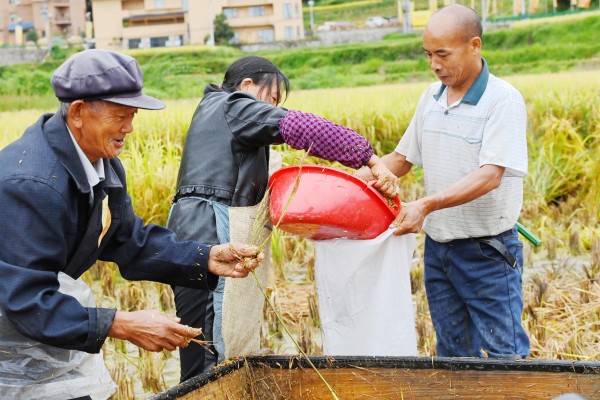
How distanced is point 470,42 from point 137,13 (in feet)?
131

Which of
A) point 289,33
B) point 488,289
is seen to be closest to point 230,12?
point 289,33

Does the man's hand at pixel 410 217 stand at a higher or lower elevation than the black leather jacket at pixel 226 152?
lower

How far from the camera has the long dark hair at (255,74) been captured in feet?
10.7

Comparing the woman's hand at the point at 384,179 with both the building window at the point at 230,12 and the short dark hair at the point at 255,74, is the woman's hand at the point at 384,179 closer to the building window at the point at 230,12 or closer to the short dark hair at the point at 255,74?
the short dark hair at the point at 255,74

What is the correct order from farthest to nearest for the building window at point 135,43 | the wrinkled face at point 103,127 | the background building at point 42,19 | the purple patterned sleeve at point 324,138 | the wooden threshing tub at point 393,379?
the background building at point 42,19 → the building window at point 135,43 → the purple patterned sleeve at point 324,138 → the wooden threshing tub at point 393,379 → the wrinkled face at point 103,127

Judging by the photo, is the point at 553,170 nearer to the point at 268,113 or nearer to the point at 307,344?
the point at 307,344

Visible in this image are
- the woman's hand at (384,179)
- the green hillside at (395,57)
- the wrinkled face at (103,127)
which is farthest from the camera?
the green hillside at (395,57)

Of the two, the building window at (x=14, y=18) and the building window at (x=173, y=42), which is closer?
the building window at (x=173, y=42)

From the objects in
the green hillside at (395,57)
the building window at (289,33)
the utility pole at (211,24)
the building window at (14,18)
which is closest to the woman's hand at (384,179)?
the green hillside at (395,57)

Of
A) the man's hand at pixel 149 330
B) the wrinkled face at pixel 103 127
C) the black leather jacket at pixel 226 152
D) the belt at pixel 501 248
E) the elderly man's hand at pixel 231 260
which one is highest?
the wrinkled face at pixel 103 127

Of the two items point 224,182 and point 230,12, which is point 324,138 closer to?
point 224,182

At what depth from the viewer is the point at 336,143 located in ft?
9.33

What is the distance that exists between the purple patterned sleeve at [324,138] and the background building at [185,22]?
120 ft

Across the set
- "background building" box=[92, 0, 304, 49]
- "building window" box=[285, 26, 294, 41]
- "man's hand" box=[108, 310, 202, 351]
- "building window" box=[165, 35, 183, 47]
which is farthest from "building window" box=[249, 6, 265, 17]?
"man's hand" box=[108, 310, 202, 351]
